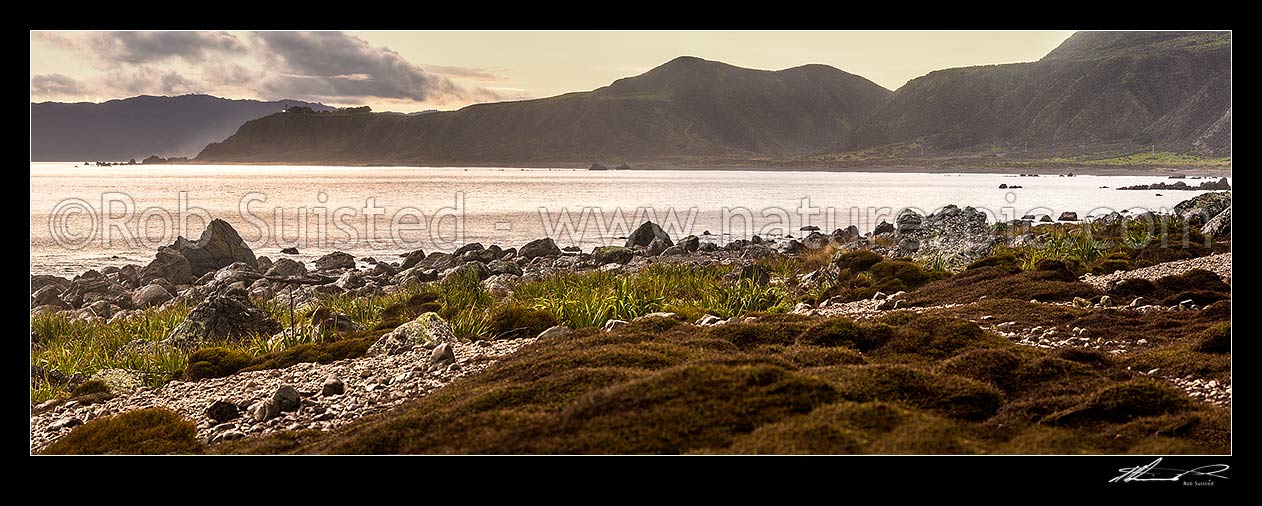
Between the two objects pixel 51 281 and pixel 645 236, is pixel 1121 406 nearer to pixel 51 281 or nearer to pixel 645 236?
pixel 645 236

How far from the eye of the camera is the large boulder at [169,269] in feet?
50.7

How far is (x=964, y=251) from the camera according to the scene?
1283cm

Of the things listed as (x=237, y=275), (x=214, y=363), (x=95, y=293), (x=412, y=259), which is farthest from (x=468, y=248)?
(x=214, y=363)

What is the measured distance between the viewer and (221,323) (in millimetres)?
9375

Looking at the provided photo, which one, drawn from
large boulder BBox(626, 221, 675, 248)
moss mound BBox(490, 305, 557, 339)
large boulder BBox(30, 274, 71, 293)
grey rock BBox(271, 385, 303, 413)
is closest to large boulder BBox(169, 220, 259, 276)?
large boulder BBox(30, 274, 71, 293)

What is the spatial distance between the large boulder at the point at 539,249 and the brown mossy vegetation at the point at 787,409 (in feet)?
36.0

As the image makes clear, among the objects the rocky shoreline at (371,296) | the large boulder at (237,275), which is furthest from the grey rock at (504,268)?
the large boulder at (237,275)

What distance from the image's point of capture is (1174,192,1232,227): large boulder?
1313cm

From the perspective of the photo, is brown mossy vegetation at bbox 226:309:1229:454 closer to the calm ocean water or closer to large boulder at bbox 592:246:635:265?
large boulder at bbox 592:246:635:265
